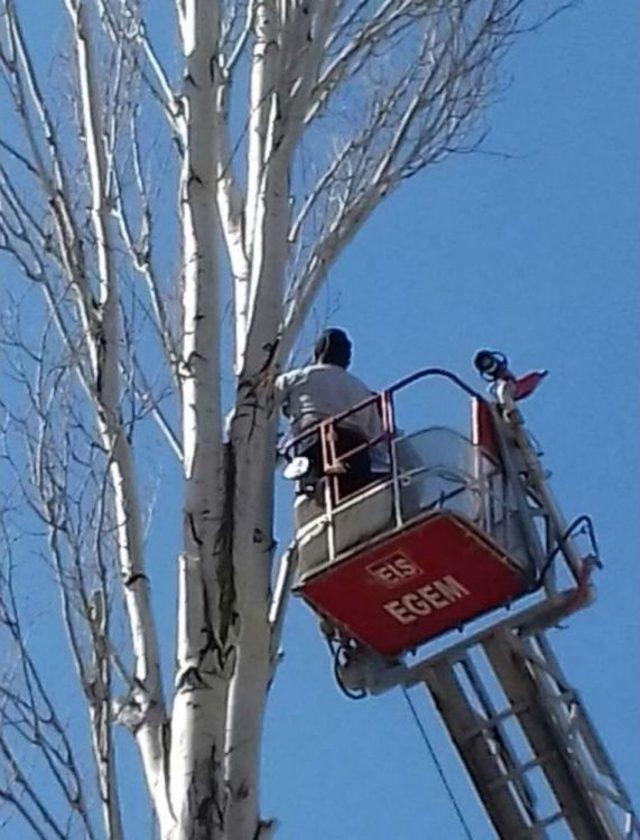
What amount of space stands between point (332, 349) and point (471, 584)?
2.72 feet

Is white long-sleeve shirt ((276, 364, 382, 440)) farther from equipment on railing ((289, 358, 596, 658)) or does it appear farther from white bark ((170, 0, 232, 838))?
white bark ((170, 0, 232, 838))

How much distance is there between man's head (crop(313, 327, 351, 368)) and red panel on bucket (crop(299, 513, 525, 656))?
70 centimetres

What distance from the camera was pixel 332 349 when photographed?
668 cm

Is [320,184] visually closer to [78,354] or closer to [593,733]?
[78,354]

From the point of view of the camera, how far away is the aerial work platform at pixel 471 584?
621cm

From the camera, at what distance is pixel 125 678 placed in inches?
213

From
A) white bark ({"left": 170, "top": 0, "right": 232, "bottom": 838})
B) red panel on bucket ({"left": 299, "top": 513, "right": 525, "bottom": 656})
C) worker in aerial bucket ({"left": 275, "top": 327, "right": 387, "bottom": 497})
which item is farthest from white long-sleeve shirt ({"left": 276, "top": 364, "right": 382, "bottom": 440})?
white bark ({"left": 170, "top": 0, "right": 232, "bottom": 838})

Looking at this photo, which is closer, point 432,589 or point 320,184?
point 432,589

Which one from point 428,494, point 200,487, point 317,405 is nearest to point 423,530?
point 428,494

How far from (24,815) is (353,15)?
2.89 m

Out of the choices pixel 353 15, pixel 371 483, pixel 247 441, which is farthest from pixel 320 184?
pixel 247 441

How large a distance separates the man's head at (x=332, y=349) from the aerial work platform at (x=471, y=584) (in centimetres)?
31

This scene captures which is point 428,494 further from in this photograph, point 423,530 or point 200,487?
point 200,487

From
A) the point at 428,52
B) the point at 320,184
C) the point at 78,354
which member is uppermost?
the point at 428,52
